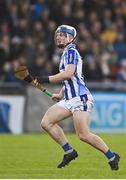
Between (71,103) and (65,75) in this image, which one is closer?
(65,75)

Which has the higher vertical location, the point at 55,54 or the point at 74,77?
the point at 74,77

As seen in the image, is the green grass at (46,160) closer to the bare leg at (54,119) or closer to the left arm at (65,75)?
the bare leg at (54,119)

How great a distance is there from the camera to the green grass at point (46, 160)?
40.0 ft

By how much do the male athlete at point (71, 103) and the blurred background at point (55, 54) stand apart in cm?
908

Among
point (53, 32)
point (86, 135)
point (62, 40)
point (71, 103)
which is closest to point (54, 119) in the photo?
point (71, 103)

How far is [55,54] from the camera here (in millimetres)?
24781

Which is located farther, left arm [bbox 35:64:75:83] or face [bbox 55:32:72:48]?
face [bbox 55:32:72:48]

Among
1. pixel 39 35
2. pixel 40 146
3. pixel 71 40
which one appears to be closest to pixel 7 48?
pixel 39 35

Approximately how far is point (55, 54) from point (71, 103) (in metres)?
11.8

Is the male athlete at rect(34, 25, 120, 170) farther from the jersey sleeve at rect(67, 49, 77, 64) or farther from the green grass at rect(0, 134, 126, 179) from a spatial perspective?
the green grass at rect(0, 134, 126, 179)

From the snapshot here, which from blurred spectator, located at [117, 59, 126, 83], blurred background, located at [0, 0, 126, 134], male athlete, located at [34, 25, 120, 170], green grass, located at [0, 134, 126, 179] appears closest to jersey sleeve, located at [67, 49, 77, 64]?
male athlete, located at [34, 25, 120, 170]

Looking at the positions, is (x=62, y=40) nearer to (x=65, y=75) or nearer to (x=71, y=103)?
(x=65, y=75)

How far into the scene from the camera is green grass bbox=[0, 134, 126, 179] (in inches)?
480

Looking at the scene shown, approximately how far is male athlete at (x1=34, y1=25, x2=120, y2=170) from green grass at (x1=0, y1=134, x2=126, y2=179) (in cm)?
36
